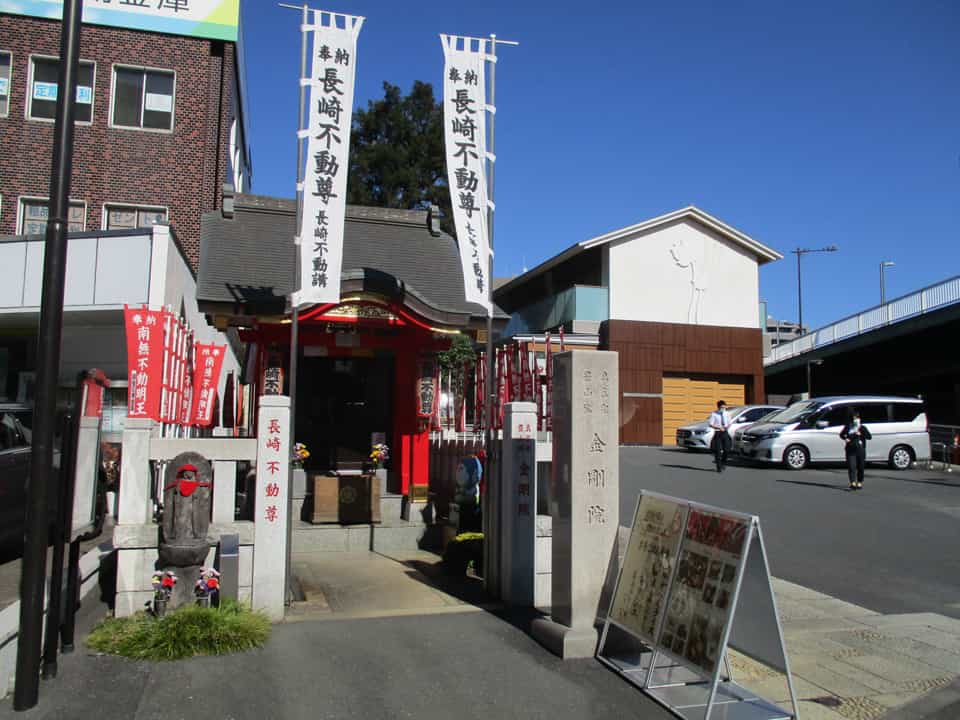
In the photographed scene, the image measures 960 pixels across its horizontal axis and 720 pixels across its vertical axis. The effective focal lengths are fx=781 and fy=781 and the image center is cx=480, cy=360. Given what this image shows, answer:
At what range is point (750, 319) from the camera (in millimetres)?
31250

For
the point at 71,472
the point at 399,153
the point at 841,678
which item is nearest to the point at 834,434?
the point at 841,678

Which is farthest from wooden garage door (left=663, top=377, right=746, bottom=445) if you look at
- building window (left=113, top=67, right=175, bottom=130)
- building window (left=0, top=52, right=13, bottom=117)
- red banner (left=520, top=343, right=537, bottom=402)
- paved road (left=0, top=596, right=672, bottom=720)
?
paved road (left=0, top=596, right=672, bottom=720)

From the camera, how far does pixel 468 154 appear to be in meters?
8.31

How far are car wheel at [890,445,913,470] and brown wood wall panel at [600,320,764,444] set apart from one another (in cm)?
985

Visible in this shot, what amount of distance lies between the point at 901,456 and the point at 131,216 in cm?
1994

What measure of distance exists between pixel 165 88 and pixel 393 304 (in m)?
11.8

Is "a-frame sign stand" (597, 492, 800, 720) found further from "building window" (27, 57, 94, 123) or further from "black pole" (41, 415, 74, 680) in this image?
"building window" (27, 57, 94, 123)

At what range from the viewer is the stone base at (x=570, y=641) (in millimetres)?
5672

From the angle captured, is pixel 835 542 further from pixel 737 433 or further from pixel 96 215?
pixel 96 215

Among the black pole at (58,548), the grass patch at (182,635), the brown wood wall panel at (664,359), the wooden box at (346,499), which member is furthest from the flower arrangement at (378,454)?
the brown wood wall panel at (664,359)

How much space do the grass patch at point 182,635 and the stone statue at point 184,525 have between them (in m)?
0.33

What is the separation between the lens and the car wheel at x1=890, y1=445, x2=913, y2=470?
2014cm

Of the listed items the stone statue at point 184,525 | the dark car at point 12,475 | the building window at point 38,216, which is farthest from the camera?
the building window at point 38,216

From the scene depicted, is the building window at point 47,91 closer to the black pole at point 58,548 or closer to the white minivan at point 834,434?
the black pole at point 58,548
